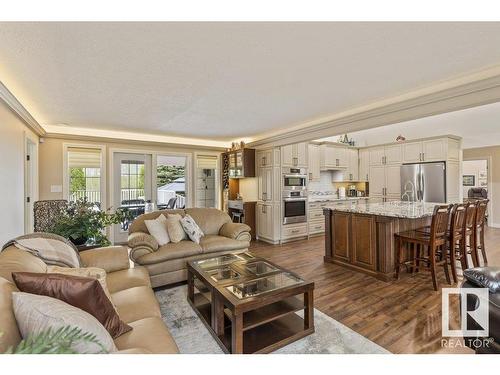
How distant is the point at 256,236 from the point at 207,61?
14.1ft

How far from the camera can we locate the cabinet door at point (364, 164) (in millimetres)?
6965

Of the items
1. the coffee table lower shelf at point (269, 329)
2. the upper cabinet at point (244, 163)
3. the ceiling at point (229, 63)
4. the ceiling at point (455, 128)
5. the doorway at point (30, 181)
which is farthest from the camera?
the upper cabinet at point (244, 163)

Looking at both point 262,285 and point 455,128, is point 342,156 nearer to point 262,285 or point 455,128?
point 455,128

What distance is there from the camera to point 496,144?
253 inches

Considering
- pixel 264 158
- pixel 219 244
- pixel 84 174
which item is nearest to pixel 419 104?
pixel 219 244

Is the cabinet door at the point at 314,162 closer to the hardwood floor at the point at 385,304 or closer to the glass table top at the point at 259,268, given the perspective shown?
the hardwood floor at the point at 385,304

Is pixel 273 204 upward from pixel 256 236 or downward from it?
upward

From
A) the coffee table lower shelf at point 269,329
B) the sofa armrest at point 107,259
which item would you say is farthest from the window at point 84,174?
the coffee table lower shelf at point 269,329

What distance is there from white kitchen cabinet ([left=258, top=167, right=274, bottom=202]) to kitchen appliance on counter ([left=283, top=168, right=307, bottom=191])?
325mm

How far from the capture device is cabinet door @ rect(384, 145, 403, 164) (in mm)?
6277

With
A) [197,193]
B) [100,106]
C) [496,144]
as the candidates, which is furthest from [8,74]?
[496,144]

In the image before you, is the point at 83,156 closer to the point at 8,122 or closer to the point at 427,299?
the point at 8,122

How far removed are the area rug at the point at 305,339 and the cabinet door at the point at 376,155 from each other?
551 cm

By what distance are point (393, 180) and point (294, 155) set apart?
293 centimetres
